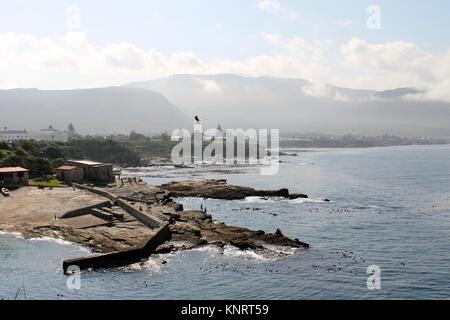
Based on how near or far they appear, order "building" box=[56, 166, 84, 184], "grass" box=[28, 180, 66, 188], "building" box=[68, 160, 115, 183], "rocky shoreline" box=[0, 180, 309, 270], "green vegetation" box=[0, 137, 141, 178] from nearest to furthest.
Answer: "rocky shoreline" box=[0, 180, 309, 270]
"grass" box=[28, 180, 66, 188]
"building" box=[56, 166, 84, 184]
"building" box=[68, 160, 115, 183]
"green vegetation" box=[0, 137, 141, 178]

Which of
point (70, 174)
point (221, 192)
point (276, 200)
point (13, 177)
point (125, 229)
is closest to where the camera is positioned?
point (125, 229)

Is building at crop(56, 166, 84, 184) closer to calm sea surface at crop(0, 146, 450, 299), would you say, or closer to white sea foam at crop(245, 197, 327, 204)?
calm sea surface at crop(0, 146, 450, 299)

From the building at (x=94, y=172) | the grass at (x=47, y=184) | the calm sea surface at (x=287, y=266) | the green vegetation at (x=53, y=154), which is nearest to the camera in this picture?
the calm sea surface at (x=287, y=266)

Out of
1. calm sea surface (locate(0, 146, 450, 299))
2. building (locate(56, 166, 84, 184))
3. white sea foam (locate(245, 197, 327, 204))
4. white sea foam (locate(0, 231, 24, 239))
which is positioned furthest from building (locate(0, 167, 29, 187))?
white sea foam (locate(245, 197, 327, 204))

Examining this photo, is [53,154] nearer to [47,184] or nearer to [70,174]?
[70,174]

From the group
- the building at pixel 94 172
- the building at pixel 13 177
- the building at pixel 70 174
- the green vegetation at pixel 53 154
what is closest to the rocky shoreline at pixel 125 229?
the building at pixel 13 177

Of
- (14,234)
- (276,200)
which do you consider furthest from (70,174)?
(276,200)

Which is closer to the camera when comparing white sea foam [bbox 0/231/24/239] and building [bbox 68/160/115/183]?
white sea foam [bbox 0/231/24/239]

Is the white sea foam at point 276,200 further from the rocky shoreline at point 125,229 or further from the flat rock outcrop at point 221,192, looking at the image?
the rocky shoreline at point 125,229
